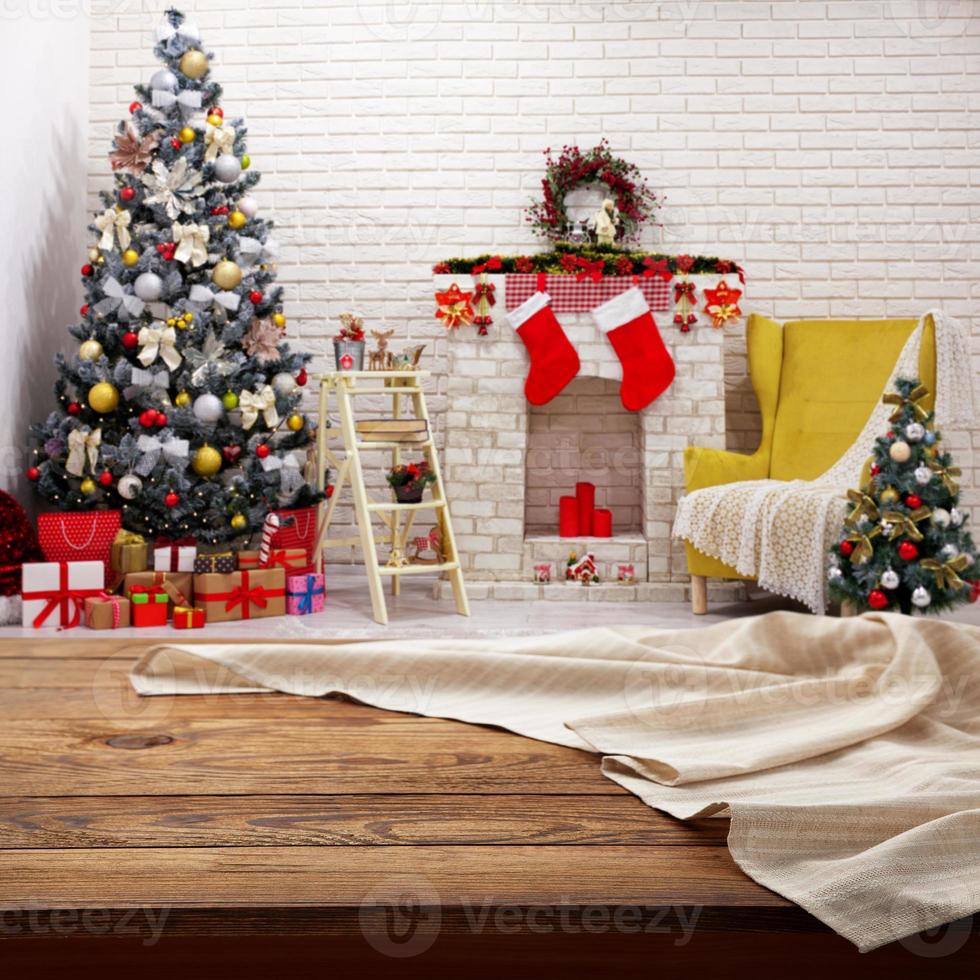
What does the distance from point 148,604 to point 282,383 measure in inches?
41.2

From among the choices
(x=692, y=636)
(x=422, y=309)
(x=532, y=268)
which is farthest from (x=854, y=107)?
(x=692, y=636)

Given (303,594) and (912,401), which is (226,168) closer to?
(303,594)

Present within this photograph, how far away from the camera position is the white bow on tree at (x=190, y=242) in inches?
160

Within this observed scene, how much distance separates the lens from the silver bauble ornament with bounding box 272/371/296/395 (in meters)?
4.22

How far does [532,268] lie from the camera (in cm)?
452

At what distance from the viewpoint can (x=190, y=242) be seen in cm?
409

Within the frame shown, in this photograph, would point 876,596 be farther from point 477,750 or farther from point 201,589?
point 477,750

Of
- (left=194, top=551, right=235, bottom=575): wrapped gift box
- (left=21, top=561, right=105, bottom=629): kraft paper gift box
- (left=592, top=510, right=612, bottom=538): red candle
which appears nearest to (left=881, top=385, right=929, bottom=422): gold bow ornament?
(left=592, top=510, right=612, bottom=538): red candle

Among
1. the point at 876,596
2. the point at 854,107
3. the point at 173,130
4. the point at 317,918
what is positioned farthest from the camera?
the point at 854,107

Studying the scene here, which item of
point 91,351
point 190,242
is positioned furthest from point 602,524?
point 91,351

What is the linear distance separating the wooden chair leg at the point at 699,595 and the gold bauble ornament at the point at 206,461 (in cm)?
195

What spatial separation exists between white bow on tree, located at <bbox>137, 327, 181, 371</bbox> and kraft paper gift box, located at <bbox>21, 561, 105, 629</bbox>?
2.69 feet

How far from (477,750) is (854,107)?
16.2 ft

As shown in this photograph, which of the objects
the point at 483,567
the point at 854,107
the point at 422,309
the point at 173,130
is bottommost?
the point at 483,567
